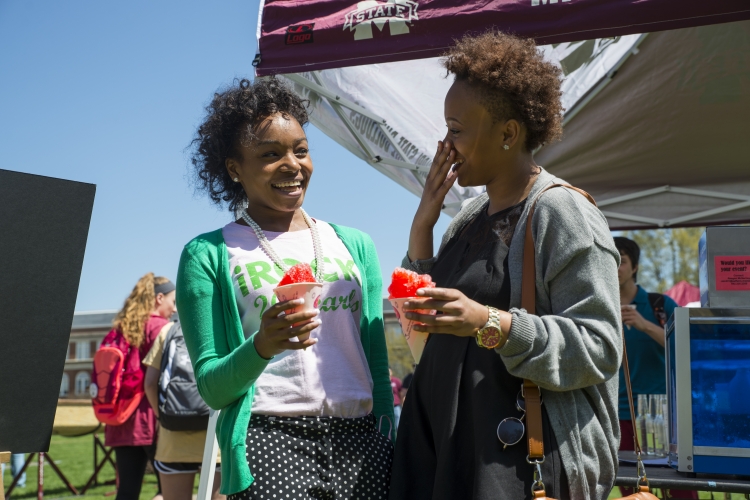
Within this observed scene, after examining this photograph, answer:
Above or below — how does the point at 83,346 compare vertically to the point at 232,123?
below

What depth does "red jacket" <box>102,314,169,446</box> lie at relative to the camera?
6.53 metres

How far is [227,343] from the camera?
91.8 inches

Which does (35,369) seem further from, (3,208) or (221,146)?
(221,146)

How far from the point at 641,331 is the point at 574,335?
4.02m

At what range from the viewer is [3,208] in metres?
2.22

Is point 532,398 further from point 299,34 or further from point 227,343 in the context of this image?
point 299,34

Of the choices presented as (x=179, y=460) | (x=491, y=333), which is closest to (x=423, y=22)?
(x=491, y=333)

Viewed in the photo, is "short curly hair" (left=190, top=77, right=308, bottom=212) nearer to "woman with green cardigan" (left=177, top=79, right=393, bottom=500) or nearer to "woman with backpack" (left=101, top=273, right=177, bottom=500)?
"woman with green cardigan" (left=177, top=79, right=393, bottom=500)

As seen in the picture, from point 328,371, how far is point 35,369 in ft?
2.94

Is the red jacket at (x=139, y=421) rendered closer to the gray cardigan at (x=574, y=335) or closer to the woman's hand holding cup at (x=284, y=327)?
the woman's hand holding cup at (x=284, y=327)

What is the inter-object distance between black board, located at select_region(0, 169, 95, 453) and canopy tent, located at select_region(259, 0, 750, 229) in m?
2.92

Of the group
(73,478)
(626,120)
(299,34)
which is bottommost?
(73,478)

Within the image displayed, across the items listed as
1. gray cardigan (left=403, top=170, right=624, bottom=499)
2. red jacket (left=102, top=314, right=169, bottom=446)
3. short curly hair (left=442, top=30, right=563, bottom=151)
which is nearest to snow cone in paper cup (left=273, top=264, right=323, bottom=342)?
gray cardigan (left=403, top=170, right=624, bottom=499)

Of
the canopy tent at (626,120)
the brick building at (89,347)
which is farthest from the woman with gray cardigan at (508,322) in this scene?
the brick building at (89,347)
